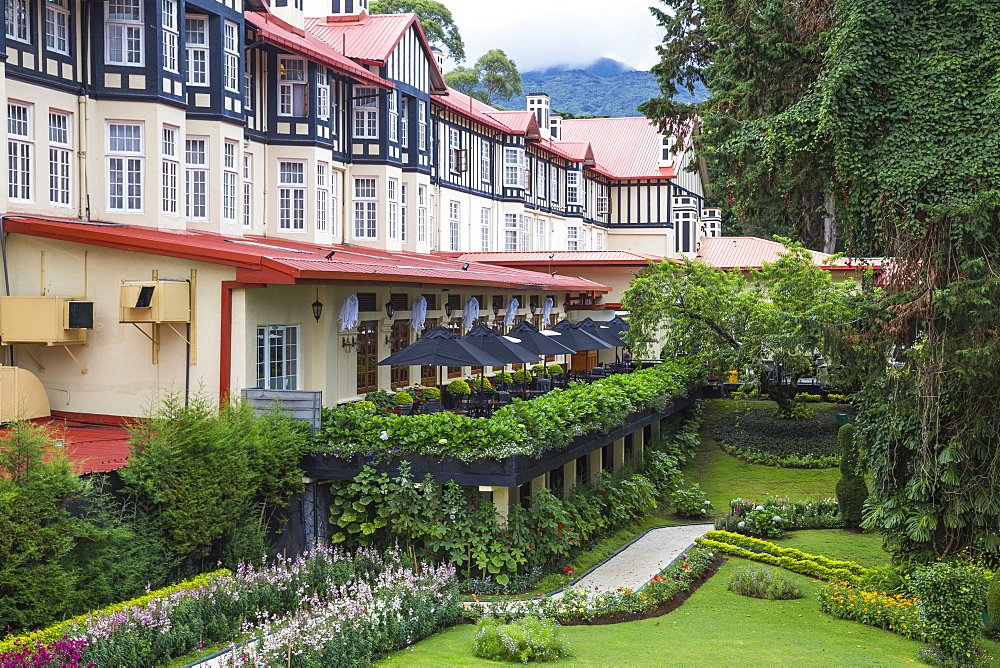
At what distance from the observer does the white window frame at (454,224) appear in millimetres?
37156

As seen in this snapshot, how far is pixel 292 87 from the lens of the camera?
79.9 feet

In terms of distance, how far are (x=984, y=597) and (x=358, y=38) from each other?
21878 mm

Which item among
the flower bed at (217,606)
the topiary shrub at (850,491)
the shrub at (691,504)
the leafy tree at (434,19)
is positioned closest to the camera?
the flower bed at (217,606)

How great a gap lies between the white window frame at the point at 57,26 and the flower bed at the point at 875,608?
15515 millimetres

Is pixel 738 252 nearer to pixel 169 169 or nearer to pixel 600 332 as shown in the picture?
pixel 600 332

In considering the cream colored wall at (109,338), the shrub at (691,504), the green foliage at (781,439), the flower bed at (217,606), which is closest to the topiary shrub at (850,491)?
the shrub at (691,504)

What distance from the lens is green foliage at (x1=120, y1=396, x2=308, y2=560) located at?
12.8 m

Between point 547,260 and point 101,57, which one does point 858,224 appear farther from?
point 547,260

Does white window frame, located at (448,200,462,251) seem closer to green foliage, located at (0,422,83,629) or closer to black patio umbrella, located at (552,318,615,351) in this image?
black patio umbrella, located at (552,318,615,351)

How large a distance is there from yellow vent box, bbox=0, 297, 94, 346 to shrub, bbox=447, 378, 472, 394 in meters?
8.72

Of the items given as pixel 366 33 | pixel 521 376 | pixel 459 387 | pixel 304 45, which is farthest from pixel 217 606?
pixel 366 33

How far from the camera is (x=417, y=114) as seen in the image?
3008 cm

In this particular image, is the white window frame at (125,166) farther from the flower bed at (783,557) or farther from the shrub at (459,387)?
the flower bed at (783,557)

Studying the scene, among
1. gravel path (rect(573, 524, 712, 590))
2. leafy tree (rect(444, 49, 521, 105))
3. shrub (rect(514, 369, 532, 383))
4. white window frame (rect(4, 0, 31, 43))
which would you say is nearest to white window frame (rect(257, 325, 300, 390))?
gravel path (rect(573, 524, 712, 590))
